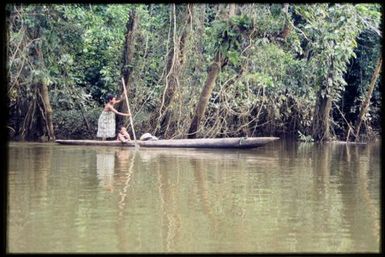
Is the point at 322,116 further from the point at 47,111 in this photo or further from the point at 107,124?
the point at 47,111

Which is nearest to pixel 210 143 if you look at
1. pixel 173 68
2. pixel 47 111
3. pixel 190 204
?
pixel 173 68

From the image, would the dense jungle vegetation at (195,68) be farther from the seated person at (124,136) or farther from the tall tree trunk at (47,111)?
the seated person at (124,136)

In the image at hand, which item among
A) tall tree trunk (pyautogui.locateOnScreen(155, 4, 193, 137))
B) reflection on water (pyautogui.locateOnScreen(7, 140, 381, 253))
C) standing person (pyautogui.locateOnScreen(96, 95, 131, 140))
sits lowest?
reflection on water (pyautogui.locateOnScreen(7, 140, 381, 253))

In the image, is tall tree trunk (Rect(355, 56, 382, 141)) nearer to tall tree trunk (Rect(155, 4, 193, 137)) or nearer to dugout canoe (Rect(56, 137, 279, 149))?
dugout canoe (Rect(56, 137, 279, 149))

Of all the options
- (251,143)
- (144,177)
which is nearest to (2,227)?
(144,177)

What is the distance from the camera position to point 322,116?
16.5m

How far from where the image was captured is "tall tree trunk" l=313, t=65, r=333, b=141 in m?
16.2

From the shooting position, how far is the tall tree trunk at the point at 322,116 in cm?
1624

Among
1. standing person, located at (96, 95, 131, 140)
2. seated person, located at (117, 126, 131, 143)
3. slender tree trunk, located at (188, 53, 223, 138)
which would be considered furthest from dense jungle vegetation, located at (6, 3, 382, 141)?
seated person, located at (117, 126, 131, 143)

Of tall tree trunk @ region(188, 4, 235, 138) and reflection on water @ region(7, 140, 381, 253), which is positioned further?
tall tree trunk @ region(188, 4, 235, 138)

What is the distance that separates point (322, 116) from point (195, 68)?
11.9 feet

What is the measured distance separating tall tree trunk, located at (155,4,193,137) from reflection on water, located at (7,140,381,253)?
121 inches

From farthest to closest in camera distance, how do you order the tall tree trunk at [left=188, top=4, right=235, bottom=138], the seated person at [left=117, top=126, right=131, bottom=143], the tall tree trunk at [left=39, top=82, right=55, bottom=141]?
the tall tree trunk at [left=39, top=82, right=55, bottom=141] → the tall tree trunk at [left=188, top=4, right=235, bottom=138] → the seated person at [left=117, top=126, right=131, bottom=143]

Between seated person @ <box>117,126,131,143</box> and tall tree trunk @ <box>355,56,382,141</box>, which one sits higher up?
tall tree trunk @ <box>355,56,382,141</box>
